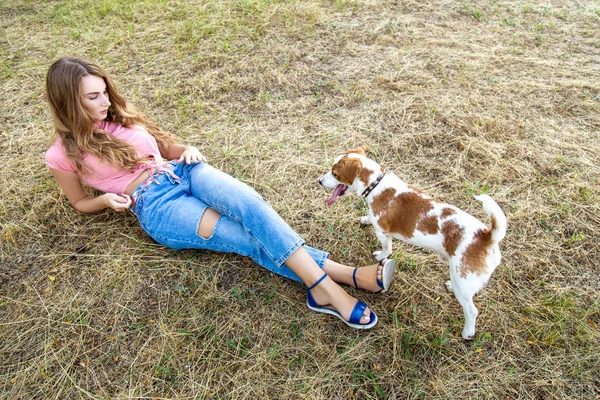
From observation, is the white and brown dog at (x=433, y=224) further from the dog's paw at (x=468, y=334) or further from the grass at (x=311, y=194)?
the grass at (x=311, y=194)

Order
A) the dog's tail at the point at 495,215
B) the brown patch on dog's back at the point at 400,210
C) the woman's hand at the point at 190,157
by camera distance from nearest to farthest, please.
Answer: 1. the dog's tail at the point at 495,215
2. the brown patch on dog's back at the point at 400,210
3. the woman's hand at the point at 190,157

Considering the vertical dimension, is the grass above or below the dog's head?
below

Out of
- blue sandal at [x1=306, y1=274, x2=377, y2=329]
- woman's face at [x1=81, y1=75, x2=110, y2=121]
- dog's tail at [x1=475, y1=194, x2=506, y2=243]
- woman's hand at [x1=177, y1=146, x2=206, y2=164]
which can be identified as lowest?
blue sandal at [x1=306, y1=274, x2=377, y2=329]

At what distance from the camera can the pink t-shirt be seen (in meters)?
2.50

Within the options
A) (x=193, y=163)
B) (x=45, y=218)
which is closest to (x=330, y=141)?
(x=193, y=163)

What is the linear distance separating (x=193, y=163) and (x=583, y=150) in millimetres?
3515

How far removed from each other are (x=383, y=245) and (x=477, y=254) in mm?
660

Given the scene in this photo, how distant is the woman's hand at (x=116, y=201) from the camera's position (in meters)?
2.52

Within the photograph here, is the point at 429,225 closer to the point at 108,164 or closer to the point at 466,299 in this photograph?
the point at 466,299

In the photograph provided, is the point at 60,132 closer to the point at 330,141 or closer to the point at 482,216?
the point at 330,141

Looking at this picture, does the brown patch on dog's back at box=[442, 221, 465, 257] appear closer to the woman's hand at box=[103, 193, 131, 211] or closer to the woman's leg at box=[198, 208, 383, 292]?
the woman's leg at box=[198, 208, 383, 292]

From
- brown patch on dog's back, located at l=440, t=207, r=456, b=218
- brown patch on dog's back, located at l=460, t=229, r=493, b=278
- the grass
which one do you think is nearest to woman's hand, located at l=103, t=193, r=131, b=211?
the grass

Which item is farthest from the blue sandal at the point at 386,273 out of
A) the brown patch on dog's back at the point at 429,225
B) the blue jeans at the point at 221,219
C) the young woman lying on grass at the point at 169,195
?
the blue jeans at the point at 221,219

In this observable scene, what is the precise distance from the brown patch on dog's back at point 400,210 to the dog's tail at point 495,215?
38cm
